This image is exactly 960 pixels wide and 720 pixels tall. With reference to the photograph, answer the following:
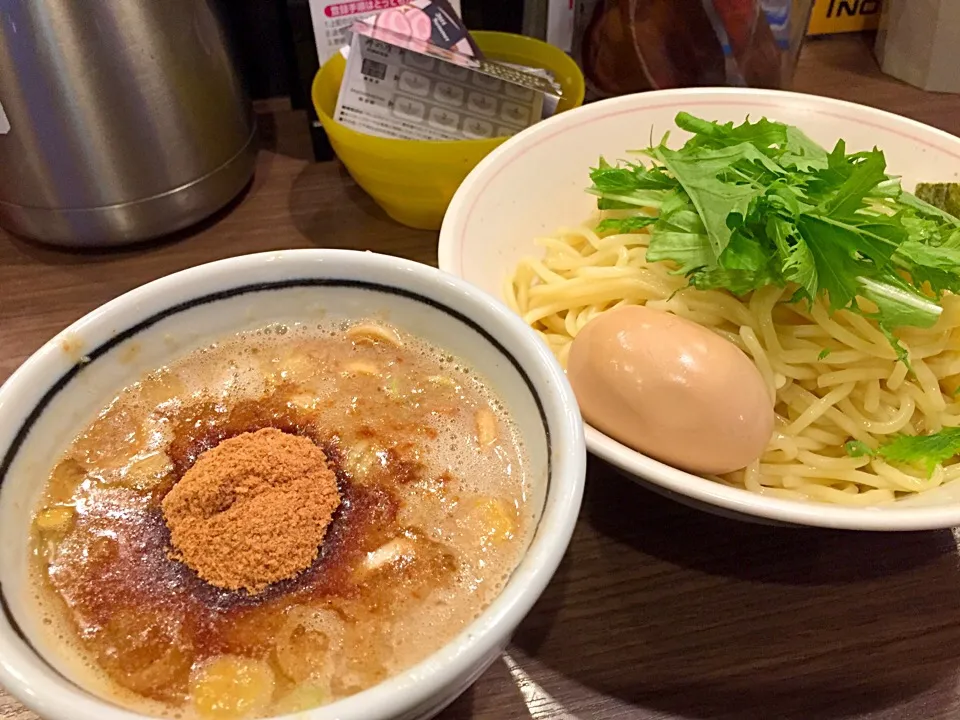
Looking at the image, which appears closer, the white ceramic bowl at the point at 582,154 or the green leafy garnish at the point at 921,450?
the green leafy garnish at the point at 921,450

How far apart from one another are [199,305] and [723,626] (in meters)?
0.74

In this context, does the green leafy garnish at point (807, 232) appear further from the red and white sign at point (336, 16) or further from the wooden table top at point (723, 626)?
the red and white sign at point (336, 16)

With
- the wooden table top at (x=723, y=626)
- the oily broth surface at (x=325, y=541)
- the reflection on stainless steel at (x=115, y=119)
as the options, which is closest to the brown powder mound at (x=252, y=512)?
the oily broth surface at (x=325, y=541)

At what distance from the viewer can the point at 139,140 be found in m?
1.47

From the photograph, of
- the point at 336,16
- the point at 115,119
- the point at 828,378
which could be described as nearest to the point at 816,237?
the point at 828,378

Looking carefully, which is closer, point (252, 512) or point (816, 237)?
point (252, 512)

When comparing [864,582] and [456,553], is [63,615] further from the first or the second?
[864,582]

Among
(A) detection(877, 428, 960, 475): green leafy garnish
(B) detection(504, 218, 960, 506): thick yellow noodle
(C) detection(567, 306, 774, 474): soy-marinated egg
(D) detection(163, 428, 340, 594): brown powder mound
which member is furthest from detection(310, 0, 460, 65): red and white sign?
(A) detection(877, 428, 960, 475): green leafy garnish

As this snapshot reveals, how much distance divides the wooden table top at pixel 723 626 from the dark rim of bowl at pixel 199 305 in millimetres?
324

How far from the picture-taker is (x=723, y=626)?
970mm

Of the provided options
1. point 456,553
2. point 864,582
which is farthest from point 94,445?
point 864,582

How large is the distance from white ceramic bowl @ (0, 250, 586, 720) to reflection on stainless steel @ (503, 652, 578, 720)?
28 centimetres

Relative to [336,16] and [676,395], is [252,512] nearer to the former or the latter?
[676,395]

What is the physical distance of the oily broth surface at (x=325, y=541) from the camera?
666mm
